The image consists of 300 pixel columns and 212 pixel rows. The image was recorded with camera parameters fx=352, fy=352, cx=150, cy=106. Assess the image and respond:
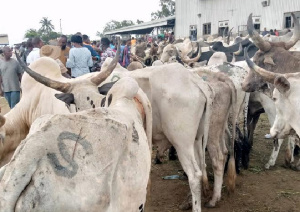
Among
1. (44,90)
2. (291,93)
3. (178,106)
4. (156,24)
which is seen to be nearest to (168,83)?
(178,106)

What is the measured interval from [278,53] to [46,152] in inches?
179

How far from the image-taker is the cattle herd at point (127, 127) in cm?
163

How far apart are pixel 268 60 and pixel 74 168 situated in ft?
14.2

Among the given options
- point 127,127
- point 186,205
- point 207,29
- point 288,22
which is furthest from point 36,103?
point 207,29

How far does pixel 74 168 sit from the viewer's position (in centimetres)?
167

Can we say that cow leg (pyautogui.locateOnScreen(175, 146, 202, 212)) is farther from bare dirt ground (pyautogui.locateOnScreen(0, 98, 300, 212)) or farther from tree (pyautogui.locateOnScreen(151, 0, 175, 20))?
tree (pyautogui.locateOnScreen(151, 0, 175, 20))

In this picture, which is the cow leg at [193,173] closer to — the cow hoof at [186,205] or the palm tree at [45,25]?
the cow hoof at [186,205]

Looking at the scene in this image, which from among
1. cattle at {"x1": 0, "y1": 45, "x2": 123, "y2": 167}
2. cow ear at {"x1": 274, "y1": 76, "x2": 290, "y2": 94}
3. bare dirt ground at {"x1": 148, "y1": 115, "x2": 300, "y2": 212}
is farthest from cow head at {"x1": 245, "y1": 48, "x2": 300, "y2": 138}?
cattle at {"x1": 0, "y1": 45, "x2": 123, "y2": 167}

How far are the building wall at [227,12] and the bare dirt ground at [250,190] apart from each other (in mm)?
17395

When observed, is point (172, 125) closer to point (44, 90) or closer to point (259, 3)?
point (44, 90)

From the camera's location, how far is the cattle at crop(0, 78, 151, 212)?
1.58m

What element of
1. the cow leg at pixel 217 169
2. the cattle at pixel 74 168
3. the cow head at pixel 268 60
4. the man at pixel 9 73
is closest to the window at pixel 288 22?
the cow head at pixel 268 60

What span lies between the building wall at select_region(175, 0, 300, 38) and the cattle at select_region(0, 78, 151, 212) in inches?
845

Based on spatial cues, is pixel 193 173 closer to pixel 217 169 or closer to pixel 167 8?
pixel 217 169
